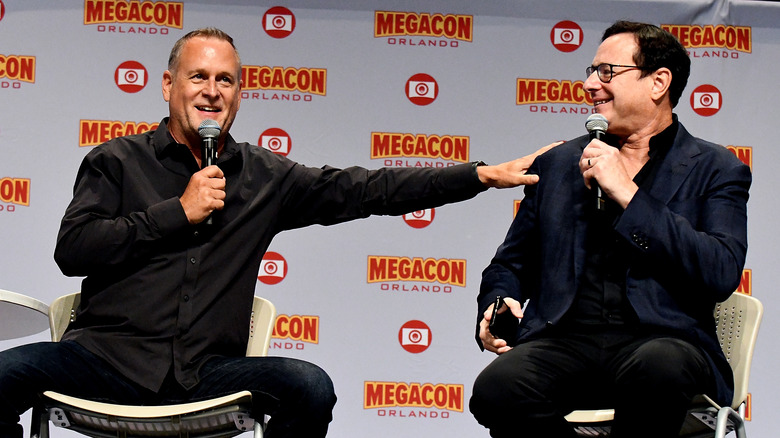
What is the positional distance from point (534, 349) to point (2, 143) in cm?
266

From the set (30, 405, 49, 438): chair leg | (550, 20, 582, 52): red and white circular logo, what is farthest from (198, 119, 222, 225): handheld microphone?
(550, 20, 582, 52): red and white circular logo

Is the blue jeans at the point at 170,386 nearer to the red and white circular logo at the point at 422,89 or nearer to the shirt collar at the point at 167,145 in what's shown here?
the shirt collar at the point at 167,145

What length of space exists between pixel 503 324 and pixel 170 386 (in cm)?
96

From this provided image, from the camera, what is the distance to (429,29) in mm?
4414

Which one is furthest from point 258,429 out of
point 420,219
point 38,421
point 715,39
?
point 715,39

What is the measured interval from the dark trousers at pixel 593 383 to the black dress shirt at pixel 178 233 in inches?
23.8

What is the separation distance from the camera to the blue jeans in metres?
2.66

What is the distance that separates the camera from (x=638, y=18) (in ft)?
14.5

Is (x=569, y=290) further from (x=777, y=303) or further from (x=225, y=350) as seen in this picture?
(x=777, y=303)

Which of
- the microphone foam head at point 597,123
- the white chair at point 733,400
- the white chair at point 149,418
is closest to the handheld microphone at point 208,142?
the white chair at point 149,418

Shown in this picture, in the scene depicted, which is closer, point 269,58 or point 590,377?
point 590,377

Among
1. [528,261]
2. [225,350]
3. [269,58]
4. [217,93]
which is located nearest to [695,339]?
[528,261]

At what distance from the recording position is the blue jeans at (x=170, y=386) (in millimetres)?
2660

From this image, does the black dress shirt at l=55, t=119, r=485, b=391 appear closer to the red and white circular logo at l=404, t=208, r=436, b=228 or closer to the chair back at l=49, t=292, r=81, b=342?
the chair back at l=49, t=292, r=81, b=342
